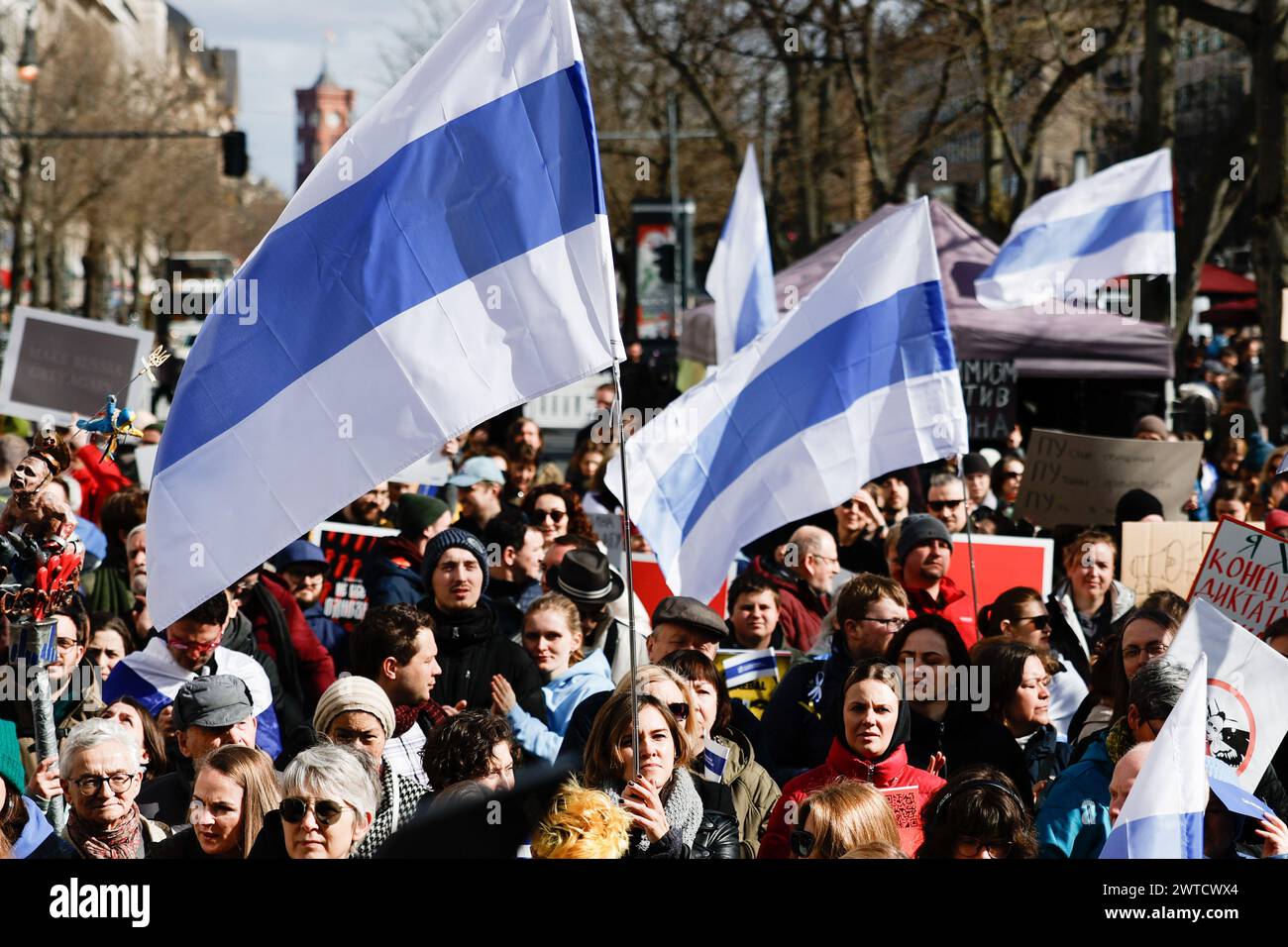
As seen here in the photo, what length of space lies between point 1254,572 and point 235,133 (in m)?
26.2

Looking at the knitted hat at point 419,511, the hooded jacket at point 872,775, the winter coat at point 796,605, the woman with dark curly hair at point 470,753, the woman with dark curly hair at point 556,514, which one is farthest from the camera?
the woman with dark curly hair at point 556,514

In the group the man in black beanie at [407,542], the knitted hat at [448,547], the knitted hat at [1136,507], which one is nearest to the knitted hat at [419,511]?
the man in black beanie at [407,542]

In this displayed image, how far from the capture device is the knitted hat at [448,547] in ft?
22.3

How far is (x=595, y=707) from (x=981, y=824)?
6.38 feet

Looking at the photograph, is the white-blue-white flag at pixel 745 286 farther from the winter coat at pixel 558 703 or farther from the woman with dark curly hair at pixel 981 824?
the woman with dark curly hair at pixel 981 824

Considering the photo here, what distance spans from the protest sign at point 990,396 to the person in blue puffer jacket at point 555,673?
788 centimetres

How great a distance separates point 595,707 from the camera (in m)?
5.89

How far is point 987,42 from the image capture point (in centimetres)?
2122

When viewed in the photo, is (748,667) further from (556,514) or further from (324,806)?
(324,806)

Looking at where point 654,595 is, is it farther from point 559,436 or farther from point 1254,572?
point 559,436

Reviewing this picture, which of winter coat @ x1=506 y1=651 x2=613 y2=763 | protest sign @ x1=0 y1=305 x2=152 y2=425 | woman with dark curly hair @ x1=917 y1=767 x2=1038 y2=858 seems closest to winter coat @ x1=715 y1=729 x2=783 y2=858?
winter coat @ x1=506 y1=651 x2=613 y2=763

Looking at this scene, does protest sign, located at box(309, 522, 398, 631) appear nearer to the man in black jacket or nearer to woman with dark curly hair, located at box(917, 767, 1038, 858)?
the man in black jacket

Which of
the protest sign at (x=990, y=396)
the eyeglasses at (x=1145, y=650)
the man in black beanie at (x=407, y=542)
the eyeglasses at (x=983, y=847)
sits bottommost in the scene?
the eyeglasses at (x=983, y=847)
